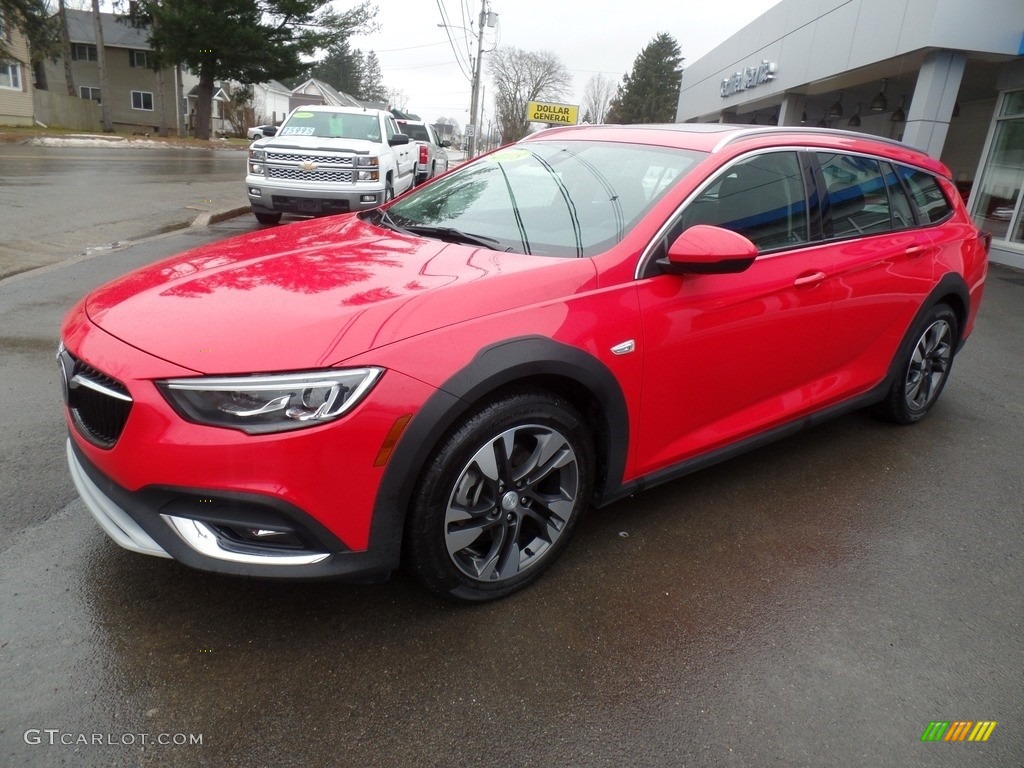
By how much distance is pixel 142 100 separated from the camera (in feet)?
171

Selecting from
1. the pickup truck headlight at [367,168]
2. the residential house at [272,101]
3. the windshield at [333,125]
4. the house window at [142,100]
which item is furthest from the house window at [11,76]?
the pickup truck headlight at [367,168]

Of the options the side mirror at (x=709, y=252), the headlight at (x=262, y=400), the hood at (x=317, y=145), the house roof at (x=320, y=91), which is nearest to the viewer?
the headlight at (x=262, y=400)

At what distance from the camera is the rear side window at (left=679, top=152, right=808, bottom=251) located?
9.78 ft

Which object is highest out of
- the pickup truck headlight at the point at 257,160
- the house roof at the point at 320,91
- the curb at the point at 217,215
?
the house roof at the point at 320,91

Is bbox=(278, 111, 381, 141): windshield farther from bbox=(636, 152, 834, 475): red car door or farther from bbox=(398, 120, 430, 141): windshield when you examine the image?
bbox=(636, 152, 834, 475): red car door

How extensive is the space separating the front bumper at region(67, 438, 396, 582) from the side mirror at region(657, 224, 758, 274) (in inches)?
62.2

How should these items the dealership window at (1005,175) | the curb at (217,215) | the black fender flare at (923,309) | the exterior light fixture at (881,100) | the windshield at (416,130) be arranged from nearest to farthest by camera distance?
the black fender flare at (923,309) → the curb at (217,215) → the dealership window at (1005,175) → the exterior light fixture at (881,100) → the windshield at (416,130)

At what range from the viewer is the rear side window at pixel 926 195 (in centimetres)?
409

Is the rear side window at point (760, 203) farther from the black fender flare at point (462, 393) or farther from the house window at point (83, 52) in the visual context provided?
the house window at point (83, 52)

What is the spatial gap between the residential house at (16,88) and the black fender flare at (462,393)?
42.9m

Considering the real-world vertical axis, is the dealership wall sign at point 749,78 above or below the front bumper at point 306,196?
above

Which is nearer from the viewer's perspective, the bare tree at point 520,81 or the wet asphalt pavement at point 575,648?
the wet asphalt pavement at point 575,648

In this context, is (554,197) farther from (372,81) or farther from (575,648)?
(372,81)

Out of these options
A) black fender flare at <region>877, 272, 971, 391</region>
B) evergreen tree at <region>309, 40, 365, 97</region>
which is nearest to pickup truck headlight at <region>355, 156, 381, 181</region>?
black fender flare at <region>877, 272, 971, 391</region>
